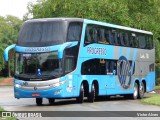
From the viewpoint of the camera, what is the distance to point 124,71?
28.6 m

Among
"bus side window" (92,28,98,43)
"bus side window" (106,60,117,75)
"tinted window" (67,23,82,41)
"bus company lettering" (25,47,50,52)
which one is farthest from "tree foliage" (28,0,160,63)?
"bus company lettering" (25,47,50,52)

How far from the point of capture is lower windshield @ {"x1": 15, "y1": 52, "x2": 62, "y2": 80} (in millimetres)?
22156

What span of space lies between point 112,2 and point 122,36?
28.0 feet

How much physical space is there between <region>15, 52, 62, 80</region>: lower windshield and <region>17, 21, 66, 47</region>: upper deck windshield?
1.75ft

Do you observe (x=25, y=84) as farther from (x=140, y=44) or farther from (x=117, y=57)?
(x=140, y=44)

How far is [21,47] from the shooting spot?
74.7 feet

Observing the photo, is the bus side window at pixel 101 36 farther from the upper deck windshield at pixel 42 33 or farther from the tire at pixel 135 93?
the tire at pixel 135 93

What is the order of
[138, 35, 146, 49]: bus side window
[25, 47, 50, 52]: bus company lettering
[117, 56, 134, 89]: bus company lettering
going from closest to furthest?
[25, 47, 50, 52]: bus company lettering < [117, 56, 134, 89]: bus company lettering < [138, 35, 146, 49]: bus side window

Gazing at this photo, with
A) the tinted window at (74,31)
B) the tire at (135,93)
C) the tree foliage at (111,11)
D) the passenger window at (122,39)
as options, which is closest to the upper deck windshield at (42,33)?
the tinted window at (74,31)

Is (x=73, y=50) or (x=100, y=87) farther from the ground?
(x=73, y=50)

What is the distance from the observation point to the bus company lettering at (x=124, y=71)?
92.3 ft

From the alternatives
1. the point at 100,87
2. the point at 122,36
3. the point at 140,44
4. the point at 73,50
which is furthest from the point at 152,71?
the point at 73,50

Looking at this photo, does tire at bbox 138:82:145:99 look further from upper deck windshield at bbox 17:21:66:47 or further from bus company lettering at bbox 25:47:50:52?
bus company lettering at bbox 25:47:50:52

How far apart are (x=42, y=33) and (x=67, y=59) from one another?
5.22 feet
